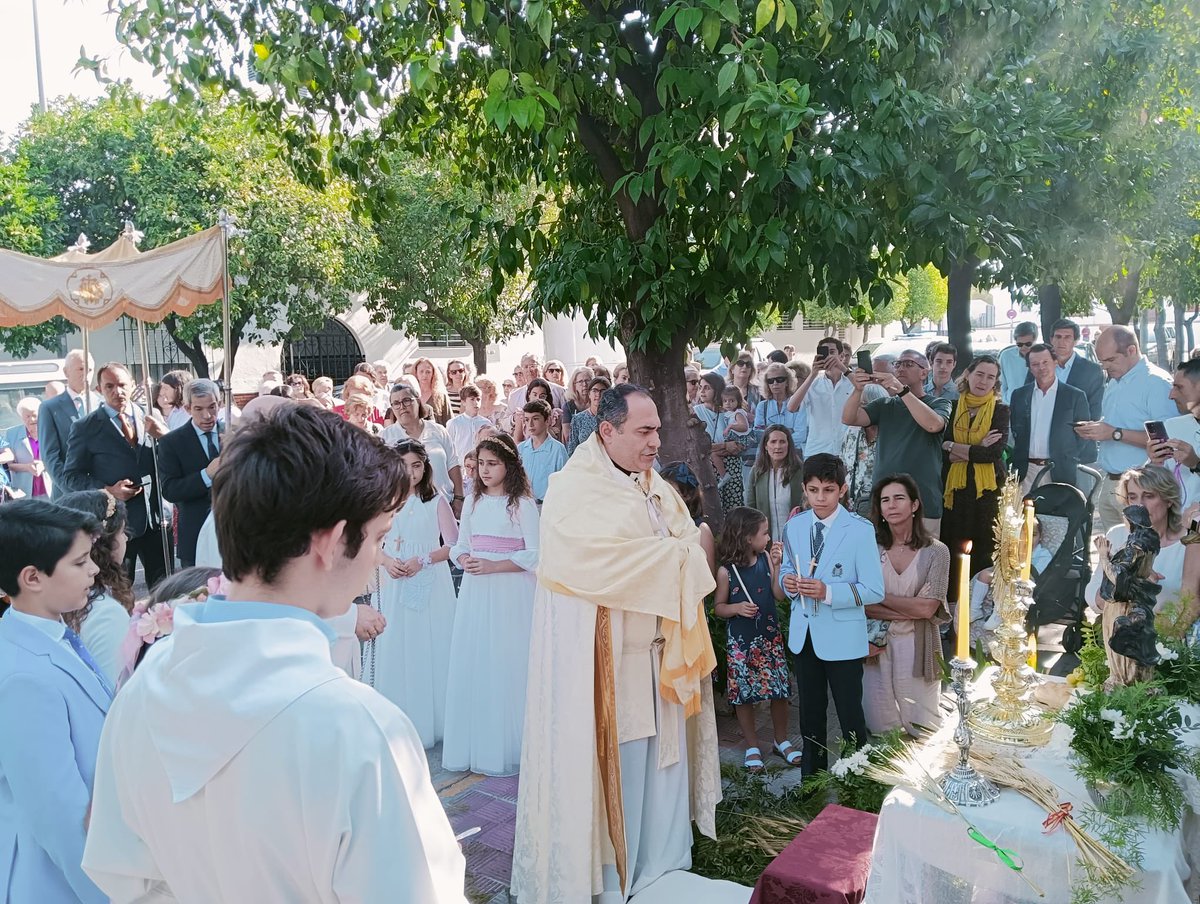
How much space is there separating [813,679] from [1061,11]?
145 inches

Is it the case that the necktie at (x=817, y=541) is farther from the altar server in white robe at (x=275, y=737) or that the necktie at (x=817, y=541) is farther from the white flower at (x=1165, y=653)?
the altar server in white robe at (x=275, y=737)

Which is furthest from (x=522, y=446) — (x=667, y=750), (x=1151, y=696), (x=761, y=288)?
(x=1151, y=696)

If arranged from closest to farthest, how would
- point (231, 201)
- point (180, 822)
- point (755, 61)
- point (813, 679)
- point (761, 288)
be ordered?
point (180, 822)
point (755, 61)
point (813, 679)
point (761, 288)
point (231, 201)

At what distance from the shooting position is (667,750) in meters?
4.28

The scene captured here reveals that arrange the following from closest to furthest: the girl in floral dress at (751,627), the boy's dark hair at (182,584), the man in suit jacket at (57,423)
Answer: the boy's dark hair at (182,584) → the girl in floral dress at (751,627) → the man in suit jacket at (57,423)

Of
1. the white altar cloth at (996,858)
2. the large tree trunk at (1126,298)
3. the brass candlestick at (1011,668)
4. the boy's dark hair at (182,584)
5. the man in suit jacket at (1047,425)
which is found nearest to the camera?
the white altar cloth at (996,858)

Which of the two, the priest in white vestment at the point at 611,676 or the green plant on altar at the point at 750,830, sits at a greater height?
the priest in white vestment at the point at 611,676

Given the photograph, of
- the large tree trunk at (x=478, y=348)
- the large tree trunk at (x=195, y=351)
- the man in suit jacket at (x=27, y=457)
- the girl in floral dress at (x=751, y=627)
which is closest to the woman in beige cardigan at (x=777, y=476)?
the girl in floral dress at (x=751, y=627)

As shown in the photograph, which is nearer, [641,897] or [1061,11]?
[641,897]

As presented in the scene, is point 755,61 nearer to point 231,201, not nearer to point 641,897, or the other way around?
point 641,897

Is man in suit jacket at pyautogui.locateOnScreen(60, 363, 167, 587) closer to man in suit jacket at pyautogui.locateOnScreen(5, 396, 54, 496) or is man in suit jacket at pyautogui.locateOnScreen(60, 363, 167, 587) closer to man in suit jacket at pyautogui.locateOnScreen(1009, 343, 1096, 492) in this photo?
man in suit jacket at pyautogui.locateOnScreen(5, 396, 54, 496)

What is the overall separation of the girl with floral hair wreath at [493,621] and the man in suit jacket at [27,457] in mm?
6266

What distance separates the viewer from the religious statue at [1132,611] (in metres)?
3.17

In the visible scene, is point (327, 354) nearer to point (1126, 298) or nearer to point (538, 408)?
point (1126, 298)
